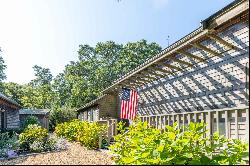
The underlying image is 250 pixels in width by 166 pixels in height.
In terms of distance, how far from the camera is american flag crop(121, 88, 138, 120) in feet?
57.5

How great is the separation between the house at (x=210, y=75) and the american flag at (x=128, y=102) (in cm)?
182

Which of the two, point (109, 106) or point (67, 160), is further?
point (109, 106)

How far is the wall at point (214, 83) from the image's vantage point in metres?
9.86

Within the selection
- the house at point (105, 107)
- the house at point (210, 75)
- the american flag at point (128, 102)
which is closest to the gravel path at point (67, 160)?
the house at point (210, 75)

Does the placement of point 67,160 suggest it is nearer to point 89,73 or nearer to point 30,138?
point 30,138

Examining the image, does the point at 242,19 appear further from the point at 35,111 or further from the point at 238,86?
the point at 35,111

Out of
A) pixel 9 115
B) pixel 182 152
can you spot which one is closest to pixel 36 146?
pixel 182 152

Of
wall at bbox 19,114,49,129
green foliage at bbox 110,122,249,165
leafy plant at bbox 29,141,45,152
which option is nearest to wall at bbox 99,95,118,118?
leafy plant at bbox 29,141,45,152

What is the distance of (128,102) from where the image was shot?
17625 millimetres

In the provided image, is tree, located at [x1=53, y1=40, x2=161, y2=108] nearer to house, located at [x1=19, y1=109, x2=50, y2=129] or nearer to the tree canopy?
the tree canopy

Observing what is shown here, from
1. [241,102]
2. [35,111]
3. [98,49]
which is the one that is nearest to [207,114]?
[241,102]

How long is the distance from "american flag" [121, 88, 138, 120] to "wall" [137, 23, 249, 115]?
6.21ft

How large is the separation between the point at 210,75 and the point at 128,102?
22.4ft

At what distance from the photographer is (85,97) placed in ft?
174
